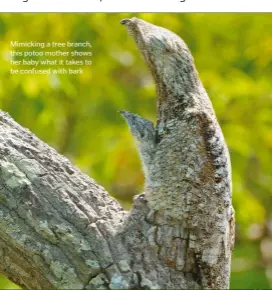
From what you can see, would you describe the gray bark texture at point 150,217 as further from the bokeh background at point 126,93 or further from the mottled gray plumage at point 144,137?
the bokeh background at point 126,93

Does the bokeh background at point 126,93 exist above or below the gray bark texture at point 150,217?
above

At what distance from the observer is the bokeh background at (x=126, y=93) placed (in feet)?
13.0

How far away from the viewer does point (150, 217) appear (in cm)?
161

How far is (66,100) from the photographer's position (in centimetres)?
448

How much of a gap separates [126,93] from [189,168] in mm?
2892

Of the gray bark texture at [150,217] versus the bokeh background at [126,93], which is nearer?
the gray bark texture at [150,217]

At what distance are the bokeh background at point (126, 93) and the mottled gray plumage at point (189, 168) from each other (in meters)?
2.16

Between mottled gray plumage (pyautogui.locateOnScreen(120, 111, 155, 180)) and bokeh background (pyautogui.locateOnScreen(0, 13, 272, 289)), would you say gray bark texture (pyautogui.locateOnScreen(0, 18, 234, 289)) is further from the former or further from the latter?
bokeh background (pyautogui.locateOnScreen(0, 13, 272, 289))

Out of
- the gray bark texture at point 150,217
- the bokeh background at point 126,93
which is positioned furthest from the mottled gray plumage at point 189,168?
the bokeh background at point 126,93

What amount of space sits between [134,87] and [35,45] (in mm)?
1751

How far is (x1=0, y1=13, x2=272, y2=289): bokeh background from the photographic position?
13.0 ft

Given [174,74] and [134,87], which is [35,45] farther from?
[134,87]

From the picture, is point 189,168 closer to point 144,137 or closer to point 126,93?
point 144,137
